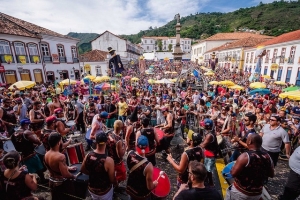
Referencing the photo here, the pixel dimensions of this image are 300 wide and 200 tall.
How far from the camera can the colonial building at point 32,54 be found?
1816 centimetres

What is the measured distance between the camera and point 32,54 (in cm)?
2081

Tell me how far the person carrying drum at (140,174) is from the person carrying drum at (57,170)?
45.7 inches

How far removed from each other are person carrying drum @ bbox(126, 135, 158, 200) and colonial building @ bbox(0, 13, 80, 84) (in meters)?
20.7

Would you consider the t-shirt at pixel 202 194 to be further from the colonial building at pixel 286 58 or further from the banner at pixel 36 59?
the colonial building at pixel 286 58

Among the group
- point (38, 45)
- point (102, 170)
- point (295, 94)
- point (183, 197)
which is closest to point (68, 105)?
point (102, 170)

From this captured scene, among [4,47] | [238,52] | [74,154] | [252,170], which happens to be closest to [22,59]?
[4,47]

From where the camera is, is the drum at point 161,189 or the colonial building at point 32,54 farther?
the colonial building at point 32,54

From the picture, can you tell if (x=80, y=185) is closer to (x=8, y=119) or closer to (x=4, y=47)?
(x=8, y=119)

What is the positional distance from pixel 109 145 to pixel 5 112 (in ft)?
16.9

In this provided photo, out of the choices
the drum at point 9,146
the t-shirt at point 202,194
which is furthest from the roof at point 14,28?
the t-shirt at point 202,194

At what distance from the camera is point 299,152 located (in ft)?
11.2

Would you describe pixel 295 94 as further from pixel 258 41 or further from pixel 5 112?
pixel 258 41

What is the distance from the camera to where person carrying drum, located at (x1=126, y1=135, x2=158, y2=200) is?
275 cm

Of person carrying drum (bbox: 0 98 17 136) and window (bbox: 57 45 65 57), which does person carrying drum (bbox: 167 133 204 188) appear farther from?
window (bbox: 57 45 65 57)
